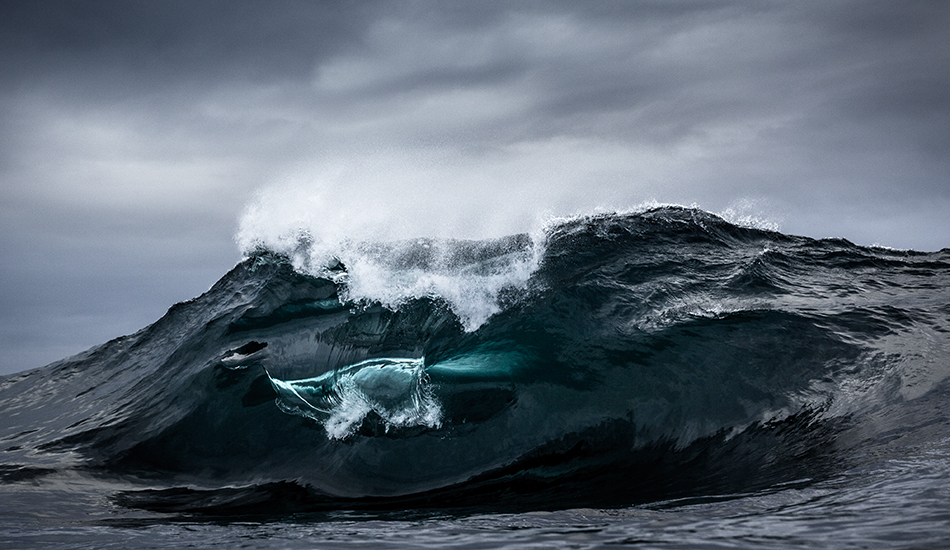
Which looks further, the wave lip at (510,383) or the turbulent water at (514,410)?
the wave lip at (510,383)

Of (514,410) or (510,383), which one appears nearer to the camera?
(514,410)

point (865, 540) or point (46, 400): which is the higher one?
point (46, 400)

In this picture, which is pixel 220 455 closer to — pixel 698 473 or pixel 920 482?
pixel 698 473

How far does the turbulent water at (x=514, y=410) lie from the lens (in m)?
4.16

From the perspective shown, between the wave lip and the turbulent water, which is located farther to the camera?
the wave lip

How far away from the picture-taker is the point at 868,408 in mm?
6152

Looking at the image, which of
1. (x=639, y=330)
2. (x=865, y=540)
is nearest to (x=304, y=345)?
(x=639, y=330)

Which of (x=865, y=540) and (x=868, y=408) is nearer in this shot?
(x=865, y=540)

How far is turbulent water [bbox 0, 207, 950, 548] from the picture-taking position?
4.16 m

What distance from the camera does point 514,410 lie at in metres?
6.56

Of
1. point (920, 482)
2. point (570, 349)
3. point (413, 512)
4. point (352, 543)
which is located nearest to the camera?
point (352, 543)

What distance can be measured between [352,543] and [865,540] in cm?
286

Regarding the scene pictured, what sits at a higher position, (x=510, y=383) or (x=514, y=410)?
(x=510, y=383)

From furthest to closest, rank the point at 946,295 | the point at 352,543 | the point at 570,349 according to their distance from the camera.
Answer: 1. the point at 946,295
2. the point at 570,349
3. the point at 352,543
